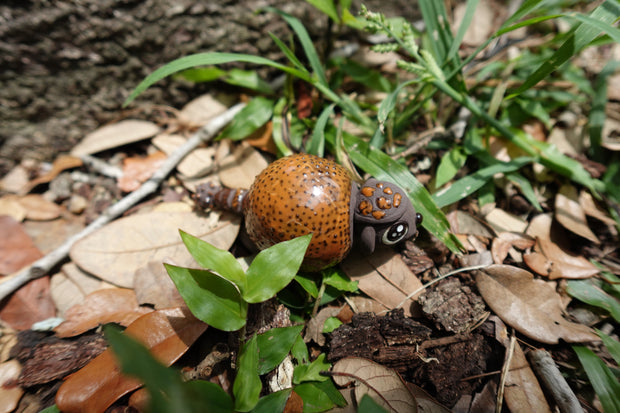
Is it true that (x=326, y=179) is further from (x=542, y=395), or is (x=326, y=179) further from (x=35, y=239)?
(x=35, y=239)

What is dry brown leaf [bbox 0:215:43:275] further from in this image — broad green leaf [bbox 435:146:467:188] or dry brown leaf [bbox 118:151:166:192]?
broad green leaf [bbox 435:146:467:188]


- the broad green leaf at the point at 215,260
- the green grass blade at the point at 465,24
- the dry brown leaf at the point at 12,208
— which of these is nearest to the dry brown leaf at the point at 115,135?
the dry brown leaf at the point at 12,208

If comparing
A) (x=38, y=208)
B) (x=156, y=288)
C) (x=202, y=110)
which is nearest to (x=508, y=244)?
(x=156, y=288)

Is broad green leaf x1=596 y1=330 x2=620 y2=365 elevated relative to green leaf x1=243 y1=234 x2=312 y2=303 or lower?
lower

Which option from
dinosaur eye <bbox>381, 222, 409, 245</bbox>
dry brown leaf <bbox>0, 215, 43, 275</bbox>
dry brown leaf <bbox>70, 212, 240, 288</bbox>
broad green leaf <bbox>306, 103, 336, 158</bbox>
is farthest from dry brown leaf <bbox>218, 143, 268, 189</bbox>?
dry brown leaf <bbox>0, 215, 43, 275</bbox>

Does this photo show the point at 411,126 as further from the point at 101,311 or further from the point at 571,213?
the point at 101,311

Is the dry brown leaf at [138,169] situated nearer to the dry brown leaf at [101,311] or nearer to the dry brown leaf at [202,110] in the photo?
the dry brown leaf at [202,110]
